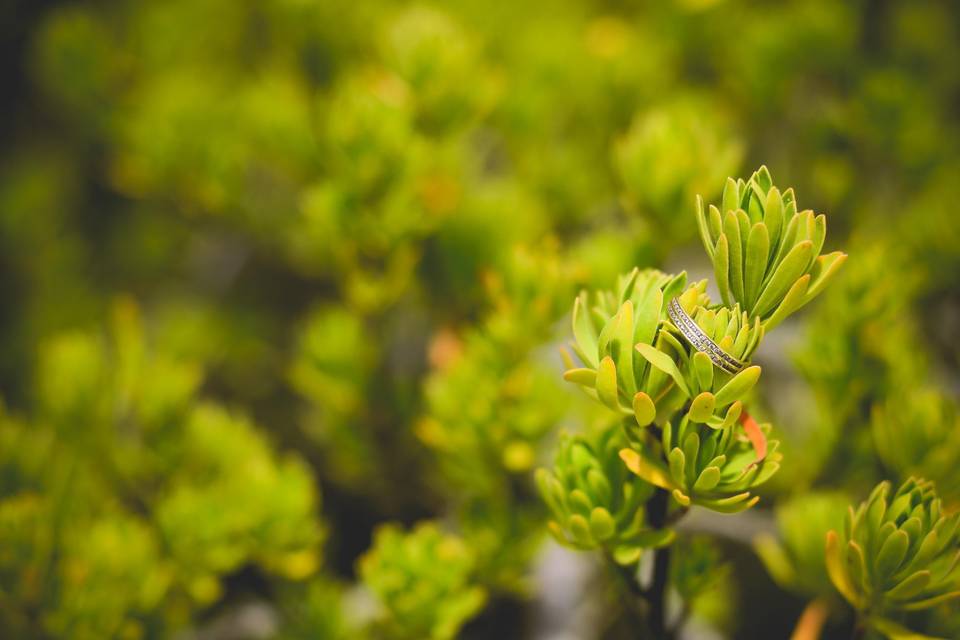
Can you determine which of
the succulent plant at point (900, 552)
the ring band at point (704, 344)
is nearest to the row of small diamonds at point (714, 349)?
the ring band at point (704, 344)

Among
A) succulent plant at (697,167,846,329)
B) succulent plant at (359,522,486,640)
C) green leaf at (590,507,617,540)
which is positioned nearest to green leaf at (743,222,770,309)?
succulent plant at (697,167,846,329)

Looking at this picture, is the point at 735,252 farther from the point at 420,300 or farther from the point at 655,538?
the point at 420,300

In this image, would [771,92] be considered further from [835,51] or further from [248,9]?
[248,9]

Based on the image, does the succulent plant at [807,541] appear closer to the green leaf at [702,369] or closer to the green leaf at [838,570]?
the green leaf at [838,570]

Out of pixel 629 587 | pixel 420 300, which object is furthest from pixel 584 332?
pixel 420 300

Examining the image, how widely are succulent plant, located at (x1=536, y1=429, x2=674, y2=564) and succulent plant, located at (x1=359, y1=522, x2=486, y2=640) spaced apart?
3.5 inches

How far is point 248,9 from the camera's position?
0.81 m

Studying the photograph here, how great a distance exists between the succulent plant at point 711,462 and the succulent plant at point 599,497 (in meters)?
0.03

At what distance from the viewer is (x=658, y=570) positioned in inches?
12.5

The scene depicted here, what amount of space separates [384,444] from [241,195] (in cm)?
28

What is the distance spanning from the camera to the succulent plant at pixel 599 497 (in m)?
0.29

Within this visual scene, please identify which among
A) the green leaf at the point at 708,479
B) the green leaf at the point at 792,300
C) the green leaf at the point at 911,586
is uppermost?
the green leaf at the point at 792,300

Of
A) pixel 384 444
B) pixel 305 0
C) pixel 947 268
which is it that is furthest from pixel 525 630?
pixel 305 0

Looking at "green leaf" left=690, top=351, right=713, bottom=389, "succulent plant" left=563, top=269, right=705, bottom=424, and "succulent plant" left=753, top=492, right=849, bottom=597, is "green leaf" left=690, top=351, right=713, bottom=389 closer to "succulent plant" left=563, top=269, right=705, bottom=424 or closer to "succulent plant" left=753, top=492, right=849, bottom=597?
"succulent plant" left=563, top=269, right=705, bottom=424
